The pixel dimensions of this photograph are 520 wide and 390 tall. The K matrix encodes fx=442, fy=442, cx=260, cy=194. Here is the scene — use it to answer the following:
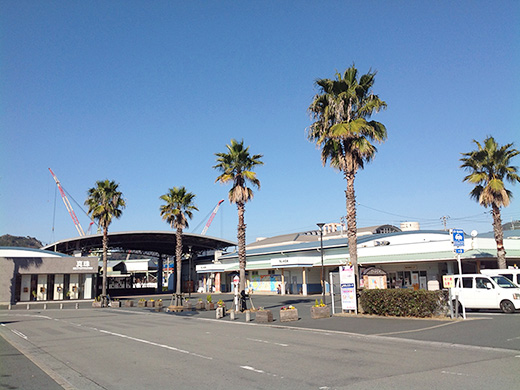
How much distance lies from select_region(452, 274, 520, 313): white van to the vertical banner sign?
4803 mm

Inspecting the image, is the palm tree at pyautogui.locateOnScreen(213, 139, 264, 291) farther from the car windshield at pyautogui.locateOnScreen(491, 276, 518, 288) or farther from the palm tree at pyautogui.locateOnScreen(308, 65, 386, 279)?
the car windshield at pyautogui.locateOnScreen(491, 276, 518, 288)

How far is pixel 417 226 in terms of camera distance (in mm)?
90250

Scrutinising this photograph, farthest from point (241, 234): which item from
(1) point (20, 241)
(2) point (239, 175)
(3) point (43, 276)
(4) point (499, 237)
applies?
(1) point (20, 241)

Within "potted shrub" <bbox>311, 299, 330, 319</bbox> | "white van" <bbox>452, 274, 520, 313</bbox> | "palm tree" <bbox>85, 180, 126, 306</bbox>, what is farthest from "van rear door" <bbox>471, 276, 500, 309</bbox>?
"palm tree" <bbox>85, 180, 126, 306</bbox>

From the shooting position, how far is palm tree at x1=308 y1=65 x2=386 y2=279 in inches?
933

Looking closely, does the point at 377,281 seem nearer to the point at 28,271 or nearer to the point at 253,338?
the point at 253,338

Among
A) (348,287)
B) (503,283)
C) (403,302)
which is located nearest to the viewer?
(403,302)

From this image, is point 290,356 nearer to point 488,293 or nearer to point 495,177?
point 488,293

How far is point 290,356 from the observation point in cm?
1174

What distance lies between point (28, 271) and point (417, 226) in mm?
70861

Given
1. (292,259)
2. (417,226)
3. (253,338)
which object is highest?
(417,226)

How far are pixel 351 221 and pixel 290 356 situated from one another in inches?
502

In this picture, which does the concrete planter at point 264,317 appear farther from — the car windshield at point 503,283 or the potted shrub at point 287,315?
the car windshield at point 503,283

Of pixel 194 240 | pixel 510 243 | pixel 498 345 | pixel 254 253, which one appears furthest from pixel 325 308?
pixel 194 240
